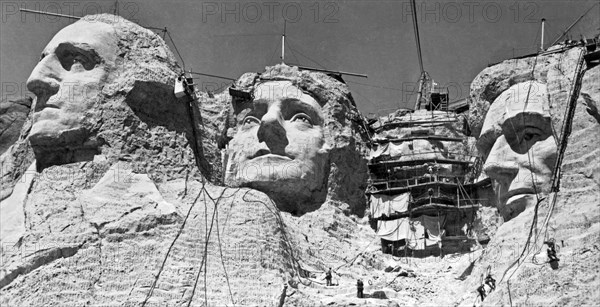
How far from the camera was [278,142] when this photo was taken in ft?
128

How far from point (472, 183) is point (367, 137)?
11.0 feet

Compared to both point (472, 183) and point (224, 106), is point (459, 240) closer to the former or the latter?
point (472, 183)

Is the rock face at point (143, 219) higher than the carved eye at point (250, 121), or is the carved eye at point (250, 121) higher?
the carved eye at point (250, 121)

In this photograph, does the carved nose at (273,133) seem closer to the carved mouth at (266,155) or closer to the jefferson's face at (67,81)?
the carved mouth at (266,155)

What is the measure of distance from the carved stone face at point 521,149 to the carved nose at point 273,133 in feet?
17.2

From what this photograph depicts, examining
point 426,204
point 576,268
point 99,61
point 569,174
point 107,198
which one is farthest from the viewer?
point 426,204

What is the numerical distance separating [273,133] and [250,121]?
1.47 metres

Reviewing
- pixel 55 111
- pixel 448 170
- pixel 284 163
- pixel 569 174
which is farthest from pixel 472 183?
pixel 55 111

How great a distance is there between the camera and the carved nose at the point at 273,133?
1533 inches

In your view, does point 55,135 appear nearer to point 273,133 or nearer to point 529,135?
point 273,133

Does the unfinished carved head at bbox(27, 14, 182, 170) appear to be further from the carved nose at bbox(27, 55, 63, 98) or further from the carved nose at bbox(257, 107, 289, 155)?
the carved nose at bbox(257, 107, 289, 155)

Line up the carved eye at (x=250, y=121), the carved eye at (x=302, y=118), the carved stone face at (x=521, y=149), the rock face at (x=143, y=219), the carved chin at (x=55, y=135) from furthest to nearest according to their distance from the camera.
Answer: the carved eye at (x=250, y=121) < the carved eye at (x=302, y=118) < the carved chin at (x=55, y=135) < the carved stone face at (x=521, y=149) < the rock face at (x=143, y=219)

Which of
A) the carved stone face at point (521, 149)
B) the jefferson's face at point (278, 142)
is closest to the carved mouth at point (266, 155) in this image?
the jefferson's face at point (278, 142)

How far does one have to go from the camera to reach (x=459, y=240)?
3912 centimetres
